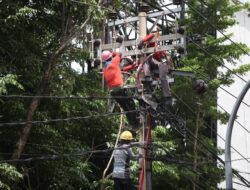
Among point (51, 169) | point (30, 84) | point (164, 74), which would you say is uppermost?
point (30, 84)

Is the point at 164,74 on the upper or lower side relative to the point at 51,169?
upper

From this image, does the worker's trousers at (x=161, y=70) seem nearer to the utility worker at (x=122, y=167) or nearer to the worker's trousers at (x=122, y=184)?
the utility worker at (x=122, y=167)

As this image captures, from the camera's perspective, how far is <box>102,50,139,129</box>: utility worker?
10828mm

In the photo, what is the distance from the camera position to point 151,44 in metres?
11.1

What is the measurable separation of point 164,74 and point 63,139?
18.8ft

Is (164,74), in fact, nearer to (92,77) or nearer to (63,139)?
(63,139)

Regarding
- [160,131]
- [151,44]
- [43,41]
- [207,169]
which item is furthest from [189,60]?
[151,44]

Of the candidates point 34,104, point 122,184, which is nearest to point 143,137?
point 122,184

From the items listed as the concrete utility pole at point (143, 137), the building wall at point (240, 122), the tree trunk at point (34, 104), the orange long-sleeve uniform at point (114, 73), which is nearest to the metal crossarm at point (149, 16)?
the concrete utility pole at point (143, 137)

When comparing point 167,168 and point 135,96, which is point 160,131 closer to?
point 167,168

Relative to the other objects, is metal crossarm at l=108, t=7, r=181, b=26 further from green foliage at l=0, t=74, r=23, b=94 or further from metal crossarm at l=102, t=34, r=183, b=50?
green foliage at l=0, t=74, r=23, b=94

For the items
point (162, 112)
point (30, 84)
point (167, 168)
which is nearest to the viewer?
point (162, 112)

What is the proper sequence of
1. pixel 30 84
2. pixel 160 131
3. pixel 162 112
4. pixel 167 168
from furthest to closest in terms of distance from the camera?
pixel 160 131
pixel 167 168
pixel 30 84
pixel 162 112

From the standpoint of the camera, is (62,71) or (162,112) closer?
(162,112)
